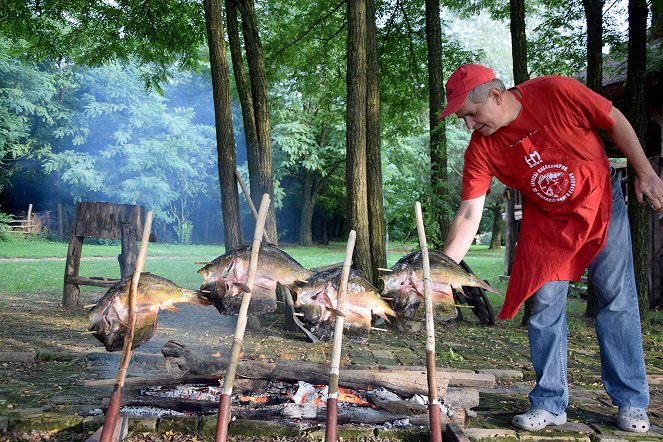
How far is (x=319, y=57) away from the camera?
43.4 ft

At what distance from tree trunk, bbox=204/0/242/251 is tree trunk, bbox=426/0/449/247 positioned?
3.03 metres

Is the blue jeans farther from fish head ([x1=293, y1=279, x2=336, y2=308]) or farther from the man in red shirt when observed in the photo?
fish head ([x1=293, y1=279, x2=336, y2=308])

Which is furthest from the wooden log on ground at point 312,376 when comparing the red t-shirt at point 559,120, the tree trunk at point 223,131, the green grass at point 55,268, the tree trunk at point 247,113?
the green grass at point 55,268

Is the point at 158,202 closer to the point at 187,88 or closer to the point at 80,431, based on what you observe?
the point at 187,88

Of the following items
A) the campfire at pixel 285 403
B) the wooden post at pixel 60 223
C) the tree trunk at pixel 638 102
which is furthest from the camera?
the wooden post at pixel 60 223

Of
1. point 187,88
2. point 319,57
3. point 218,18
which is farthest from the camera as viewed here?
point 187,88

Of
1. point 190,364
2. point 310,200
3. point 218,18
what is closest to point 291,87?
point 218,18

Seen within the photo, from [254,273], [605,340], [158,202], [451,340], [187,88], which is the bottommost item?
[451,340]

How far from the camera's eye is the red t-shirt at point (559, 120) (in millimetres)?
3686

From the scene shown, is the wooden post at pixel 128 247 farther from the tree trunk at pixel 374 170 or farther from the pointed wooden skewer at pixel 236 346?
the pointed wooden skewer at pixel 236 346

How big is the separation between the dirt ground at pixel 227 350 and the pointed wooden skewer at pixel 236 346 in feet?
1.39

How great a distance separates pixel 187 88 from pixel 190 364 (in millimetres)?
34807

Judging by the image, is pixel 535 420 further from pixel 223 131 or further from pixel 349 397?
pixel 223 131

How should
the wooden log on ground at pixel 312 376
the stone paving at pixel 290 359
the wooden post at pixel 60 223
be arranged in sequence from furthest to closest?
the wooden post at pixel 60 223 < the wooden log on ground at pixel 312 376 < the stone paving at pixel 290 359
